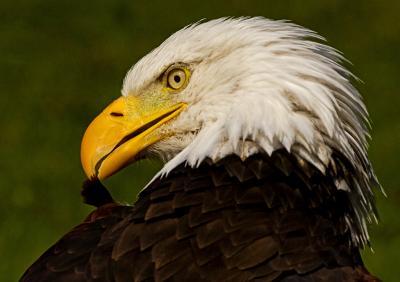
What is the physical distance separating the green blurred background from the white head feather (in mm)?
2916

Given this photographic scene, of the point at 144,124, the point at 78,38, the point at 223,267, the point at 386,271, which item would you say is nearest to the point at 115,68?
the point at 78,38

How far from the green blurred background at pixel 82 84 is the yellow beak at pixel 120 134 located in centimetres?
284

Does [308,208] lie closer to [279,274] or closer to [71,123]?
[279,274]

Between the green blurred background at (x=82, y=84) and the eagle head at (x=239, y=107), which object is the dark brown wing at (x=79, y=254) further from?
the green blurred background at (x=82, y=84)

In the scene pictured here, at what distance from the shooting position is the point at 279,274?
3898mm

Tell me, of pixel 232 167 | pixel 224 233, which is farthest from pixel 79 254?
pixel 232 167

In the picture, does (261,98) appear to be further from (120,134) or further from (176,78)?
(120,134)

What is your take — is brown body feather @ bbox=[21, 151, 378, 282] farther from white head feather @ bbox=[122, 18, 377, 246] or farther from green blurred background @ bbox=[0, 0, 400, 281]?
green blurred background @ bbox=[0, 0, 400, 281]

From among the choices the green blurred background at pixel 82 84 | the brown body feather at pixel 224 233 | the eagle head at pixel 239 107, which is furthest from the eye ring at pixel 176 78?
the green blurred background at pixel 82 84

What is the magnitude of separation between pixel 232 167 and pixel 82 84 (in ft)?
21.4

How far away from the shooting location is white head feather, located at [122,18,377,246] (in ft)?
14.4

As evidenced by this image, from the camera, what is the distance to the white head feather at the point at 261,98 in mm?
4379

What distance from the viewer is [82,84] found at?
35.1 feet

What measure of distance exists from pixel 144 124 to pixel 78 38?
702 centimetres
